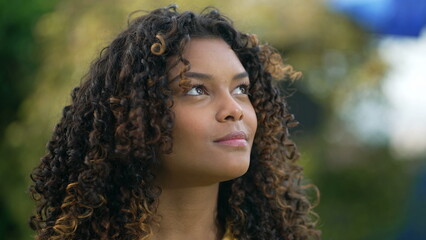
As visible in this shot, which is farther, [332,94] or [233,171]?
[332,94]

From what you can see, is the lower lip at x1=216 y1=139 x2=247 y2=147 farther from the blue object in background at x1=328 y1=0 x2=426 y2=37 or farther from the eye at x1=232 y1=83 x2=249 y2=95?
the blue object in background at x1=328 y1=0 x2=426 y2=37

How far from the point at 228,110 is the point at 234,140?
12cm

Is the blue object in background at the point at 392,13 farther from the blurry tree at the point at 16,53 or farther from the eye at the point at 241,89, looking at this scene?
the eye at the point at 241,89

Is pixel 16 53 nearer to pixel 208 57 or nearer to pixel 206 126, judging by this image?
pixel 208 57

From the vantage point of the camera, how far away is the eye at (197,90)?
3252 millimetres

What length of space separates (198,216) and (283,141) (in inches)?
24.2

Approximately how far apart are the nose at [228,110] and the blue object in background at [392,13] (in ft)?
19.2

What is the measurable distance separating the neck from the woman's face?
0.05 m

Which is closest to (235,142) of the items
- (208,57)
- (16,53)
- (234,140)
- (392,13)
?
(234,140)

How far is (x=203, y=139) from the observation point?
10.5ft

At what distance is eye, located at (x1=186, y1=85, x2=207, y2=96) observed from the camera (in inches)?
128

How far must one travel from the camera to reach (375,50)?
10.6 metres

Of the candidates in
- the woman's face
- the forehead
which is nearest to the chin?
the woman's face

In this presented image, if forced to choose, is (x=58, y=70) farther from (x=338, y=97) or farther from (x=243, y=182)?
(x=243, y=182)
